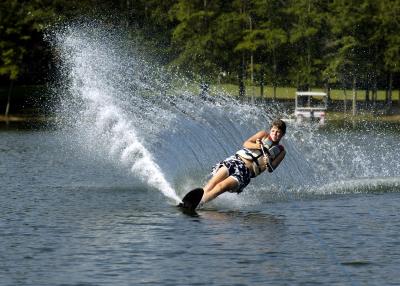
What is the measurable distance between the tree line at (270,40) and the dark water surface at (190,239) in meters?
63.3

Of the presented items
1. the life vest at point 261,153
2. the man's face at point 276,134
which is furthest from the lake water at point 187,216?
the man's face at point 276,134

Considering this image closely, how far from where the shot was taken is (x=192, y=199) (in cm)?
2308

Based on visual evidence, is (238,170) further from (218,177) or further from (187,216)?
(187,216)

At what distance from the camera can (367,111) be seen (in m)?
95.1

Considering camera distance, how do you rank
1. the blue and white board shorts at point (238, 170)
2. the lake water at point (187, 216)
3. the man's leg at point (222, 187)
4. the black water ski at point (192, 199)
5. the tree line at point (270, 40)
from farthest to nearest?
the tree line at point (270, 40)
the blue and white board shorts at point (238, 170)
the man's leg at point (222, 187)
the black water ski at point (192, 199)
the lake water at point (187, 216)

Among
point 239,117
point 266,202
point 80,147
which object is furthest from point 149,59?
point 266,202

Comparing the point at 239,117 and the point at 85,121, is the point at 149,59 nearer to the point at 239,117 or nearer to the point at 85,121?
the point at 85,121

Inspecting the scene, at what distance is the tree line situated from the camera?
91.8 meters

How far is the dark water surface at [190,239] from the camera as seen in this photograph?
16.6 meters

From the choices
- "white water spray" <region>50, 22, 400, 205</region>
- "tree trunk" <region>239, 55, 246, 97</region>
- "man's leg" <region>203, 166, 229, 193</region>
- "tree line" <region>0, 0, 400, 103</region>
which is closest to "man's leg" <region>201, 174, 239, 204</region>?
"man's leg" <region>203, 166, 229, 193</region>

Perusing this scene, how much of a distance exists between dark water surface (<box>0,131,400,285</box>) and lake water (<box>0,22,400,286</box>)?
3 centimetres

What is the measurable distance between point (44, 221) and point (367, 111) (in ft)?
245

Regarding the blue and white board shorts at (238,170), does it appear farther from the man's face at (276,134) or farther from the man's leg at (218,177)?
the man's face at (276,134)

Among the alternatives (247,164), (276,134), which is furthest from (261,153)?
(276,134)
